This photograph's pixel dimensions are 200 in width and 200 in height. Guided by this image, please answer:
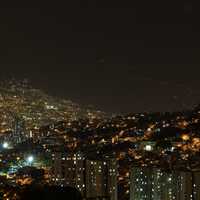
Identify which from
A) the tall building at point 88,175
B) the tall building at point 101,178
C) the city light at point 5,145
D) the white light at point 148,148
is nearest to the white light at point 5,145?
the city light at point 5,145

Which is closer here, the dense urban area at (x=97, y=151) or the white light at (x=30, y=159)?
the dense urban area at (x=97, y=151)

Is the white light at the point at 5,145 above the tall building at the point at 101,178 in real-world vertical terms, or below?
above

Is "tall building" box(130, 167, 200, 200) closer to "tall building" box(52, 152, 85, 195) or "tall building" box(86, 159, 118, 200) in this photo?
"tall building" box(86, 159, 118, 200)

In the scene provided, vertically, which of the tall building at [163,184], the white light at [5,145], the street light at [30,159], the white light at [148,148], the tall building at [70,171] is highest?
the white light at [5,145]

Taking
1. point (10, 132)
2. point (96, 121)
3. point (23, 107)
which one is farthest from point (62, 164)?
point (23, 107)

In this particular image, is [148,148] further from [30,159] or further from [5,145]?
[5,145]

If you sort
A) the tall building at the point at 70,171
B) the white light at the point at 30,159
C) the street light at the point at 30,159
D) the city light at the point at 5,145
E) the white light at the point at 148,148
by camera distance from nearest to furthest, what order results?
1. the tall building at the point at 70,171
2. the street light at the point at 30,159
3. the white light at the point at 30,159
4. the white light at the point at 148,148
5. the city light at the point at 5,145

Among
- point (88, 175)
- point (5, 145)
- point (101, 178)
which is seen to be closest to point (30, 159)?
point (5, 145)

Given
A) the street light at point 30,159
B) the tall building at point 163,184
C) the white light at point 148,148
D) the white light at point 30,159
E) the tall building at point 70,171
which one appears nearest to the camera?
the tall building at point 163,184

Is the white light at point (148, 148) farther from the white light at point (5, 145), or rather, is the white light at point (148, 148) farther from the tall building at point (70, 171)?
the white light at point (5, 145)
